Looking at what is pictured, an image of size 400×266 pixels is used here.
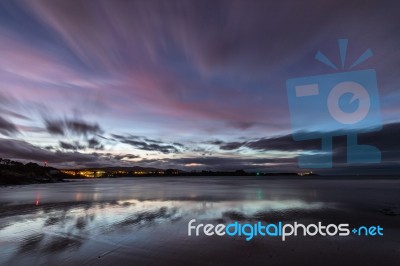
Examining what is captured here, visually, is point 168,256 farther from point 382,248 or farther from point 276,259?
point 382,248

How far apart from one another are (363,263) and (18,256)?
449 inches

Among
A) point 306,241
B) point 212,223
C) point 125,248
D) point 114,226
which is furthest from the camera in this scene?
point 212,223

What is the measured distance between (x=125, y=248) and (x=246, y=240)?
4.97 meters

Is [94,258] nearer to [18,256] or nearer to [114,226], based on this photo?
[18,256]

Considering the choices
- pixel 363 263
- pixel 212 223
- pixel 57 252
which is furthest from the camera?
pixel 212 223

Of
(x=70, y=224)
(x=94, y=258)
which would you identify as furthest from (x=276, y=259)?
(x=70, y=224)

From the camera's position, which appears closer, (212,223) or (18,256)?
(18,256)

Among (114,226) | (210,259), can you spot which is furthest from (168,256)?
(114,226)

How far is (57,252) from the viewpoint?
8.45 m

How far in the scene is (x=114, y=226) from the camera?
13.0 m

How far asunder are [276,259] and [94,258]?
6.06 m

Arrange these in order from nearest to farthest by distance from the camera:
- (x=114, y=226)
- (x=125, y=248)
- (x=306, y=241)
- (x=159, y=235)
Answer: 1. (x=125, y=248)
2. (x=306, y=241)
3. (x=159, y=235)
4. (x=114, y=226)

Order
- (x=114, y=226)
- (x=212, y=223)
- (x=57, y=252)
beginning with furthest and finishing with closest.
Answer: (x=212, y=223) < (x=114, y=226) < (x=57, y=252)

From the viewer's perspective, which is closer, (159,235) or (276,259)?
(276,259)
